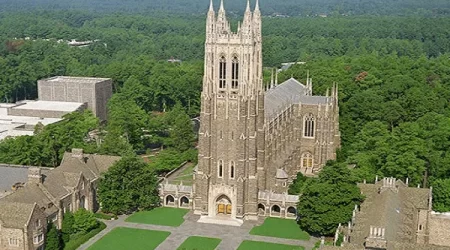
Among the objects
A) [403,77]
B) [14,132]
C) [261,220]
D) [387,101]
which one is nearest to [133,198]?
[261,220]

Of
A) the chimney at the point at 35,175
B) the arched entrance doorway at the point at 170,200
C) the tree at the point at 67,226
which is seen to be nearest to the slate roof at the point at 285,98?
the arched entrance doorway at the point at 170,200

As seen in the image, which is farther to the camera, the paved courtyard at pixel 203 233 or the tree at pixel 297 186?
the tree at pixel 297 186

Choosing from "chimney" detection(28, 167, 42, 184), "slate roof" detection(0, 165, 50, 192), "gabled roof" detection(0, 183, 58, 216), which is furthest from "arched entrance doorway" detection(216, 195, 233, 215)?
"slate roof" detection(0, 165, 50, 192)

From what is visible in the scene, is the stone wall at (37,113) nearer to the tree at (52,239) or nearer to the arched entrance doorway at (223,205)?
the arched entrance doorway at (223,205)

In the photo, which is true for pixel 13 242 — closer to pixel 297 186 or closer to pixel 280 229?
pixel 280 229

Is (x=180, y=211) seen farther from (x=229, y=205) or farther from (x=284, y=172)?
(x=284, y=172)

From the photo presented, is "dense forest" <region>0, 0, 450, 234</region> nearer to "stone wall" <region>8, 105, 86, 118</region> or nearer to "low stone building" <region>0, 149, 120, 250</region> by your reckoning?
"stone wall" <region>8, 105, 86, 118</region>
